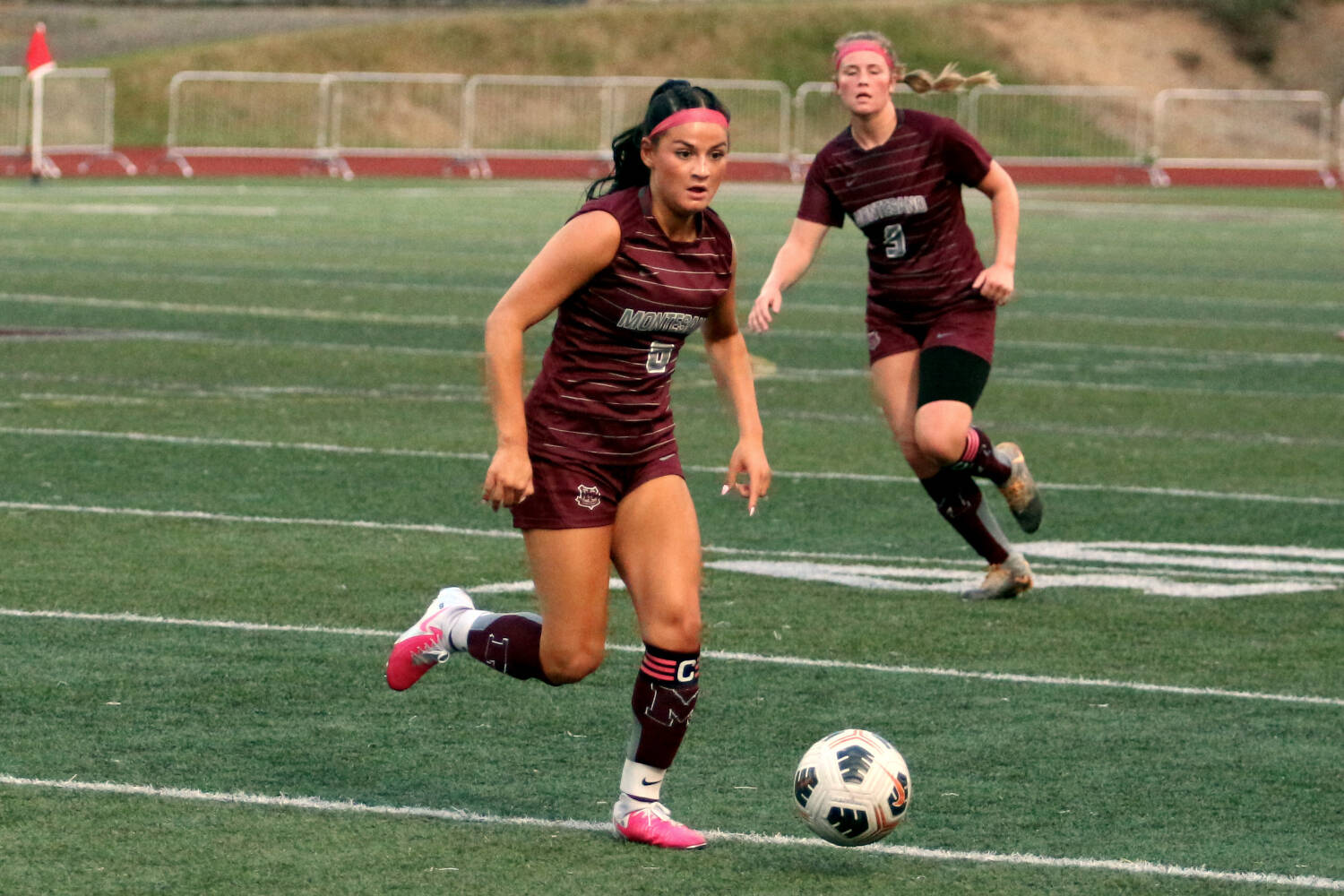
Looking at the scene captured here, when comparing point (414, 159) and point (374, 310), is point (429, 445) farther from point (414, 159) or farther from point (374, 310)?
point (414, 159)

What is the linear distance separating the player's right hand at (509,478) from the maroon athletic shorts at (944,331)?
4.08m

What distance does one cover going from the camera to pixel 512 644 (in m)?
6.29

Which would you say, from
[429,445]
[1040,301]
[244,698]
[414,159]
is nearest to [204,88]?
[414,159]

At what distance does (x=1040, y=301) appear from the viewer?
74.2 ft

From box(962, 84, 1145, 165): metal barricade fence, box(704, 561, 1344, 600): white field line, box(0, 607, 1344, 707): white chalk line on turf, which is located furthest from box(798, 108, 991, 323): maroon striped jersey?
box(962, 84, 1145, 165): metal barricade fence

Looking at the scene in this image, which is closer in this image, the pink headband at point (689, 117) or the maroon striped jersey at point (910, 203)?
the pink headband at point (689, 117)

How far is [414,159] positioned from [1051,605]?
38.8 metres

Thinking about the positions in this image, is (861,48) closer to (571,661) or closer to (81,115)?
(571,661)

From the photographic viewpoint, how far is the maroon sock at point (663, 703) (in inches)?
232

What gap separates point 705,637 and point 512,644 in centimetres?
219

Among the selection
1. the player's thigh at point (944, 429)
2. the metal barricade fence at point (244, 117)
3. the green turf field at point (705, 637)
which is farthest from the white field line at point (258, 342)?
the metal barricade fence at point (244, 117)

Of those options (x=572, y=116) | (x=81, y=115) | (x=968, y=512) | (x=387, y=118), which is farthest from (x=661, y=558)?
(x=572, y=116)

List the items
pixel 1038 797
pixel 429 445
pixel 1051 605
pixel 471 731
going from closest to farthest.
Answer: pixel 1038 797 < pixel 471 731 < pixel 1051 605 < pixel 429 445

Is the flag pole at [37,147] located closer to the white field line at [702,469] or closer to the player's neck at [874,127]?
the white field line at [702,469]
